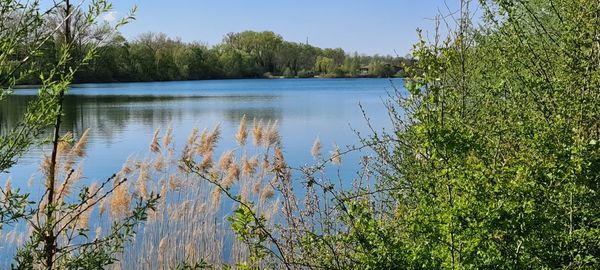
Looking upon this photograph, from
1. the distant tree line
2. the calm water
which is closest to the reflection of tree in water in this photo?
the calm water

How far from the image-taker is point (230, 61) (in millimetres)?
88125

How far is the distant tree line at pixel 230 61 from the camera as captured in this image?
74.8 metres

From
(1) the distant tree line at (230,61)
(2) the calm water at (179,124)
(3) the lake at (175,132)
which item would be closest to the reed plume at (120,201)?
(3) the lake at (175,132)

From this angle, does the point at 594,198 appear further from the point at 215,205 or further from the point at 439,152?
the point at 215,205

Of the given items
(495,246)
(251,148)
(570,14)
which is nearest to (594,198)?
(495,246)

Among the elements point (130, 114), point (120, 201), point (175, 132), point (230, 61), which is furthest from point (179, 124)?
point (230, 61)

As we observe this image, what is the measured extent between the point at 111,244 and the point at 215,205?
5.49m

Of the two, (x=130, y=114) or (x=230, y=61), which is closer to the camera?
(x=130, y=114)

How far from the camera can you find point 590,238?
8.51ft

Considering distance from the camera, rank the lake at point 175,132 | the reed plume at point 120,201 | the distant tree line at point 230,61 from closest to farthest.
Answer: the reed plume at point 120,201, the lake at point 175,132, the distant tree line at point 230,61

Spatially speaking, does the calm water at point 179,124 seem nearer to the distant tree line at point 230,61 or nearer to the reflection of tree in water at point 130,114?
the reflection of tree in water at point 130,114

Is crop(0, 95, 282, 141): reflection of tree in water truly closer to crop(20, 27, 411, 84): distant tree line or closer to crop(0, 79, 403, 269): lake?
crop(0, 79, 403, 269): lake

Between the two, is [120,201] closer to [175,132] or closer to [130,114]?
[175,132]

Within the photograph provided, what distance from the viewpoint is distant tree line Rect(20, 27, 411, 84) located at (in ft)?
245
